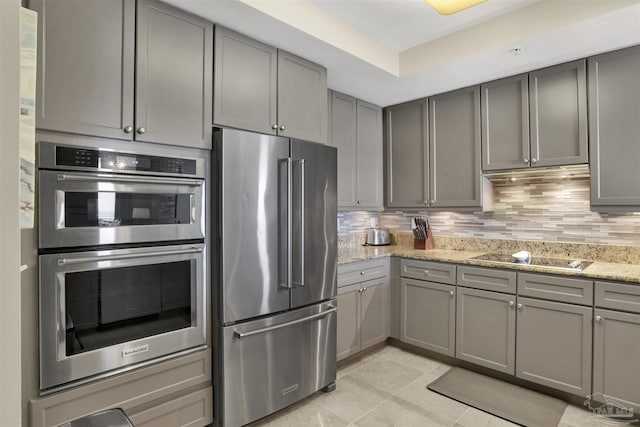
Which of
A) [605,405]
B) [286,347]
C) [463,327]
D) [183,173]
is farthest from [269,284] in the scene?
[605,405]

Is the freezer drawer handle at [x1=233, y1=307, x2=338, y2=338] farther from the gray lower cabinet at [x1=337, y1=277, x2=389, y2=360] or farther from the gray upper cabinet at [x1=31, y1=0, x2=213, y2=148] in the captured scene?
the gray upper cabinet at [x1=31, y1=0, x2=213, y2=148]

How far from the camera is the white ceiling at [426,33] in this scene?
2.07 m

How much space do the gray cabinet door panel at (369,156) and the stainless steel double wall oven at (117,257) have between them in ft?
6.34

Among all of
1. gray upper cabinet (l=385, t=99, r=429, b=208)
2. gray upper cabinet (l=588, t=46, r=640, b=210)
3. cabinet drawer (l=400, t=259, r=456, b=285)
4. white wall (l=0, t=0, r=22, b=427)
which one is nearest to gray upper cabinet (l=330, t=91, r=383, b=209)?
gray upper cabinet (l=385, t=99, r=429, b=208)

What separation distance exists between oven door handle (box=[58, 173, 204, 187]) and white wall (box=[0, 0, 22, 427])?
4.60 ft

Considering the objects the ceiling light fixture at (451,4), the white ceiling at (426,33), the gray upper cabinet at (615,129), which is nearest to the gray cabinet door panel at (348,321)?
the white ceiling at (426,33)

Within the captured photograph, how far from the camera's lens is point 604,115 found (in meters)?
2.55

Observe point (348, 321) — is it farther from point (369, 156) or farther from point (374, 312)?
point (369, 156)

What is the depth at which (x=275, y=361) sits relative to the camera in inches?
89.7

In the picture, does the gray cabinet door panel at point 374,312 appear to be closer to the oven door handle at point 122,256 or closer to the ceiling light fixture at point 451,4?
the oven door handle at point 122,256

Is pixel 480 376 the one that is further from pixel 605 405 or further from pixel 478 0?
pixel 478 0

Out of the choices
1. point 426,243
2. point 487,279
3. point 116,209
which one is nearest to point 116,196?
point 116,209

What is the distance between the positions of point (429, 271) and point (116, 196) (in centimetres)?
254

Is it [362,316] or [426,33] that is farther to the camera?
[362,316]
